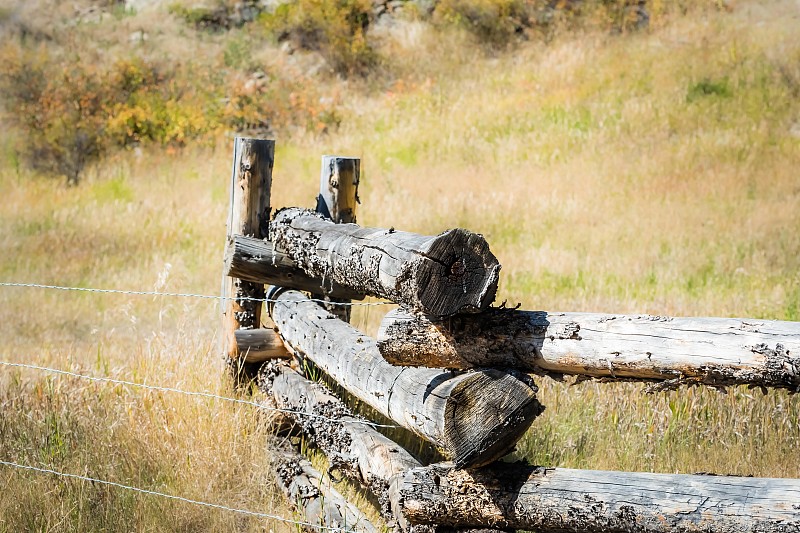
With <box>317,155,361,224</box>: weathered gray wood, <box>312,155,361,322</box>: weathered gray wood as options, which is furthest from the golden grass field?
<box>317,155,361,224</box>: weathered gray wood

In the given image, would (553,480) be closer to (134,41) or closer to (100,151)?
(100,151)

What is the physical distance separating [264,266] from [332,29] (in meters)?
17.0

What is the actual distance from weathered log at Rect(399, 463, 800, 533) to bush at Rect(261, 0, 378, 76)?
18.2 metres

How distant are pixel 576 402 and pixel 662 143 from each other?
9763 mm

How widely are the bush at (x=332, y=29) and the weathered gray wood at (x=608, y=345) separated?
711 inches

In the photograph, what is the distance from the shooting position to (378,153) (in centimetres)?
1512

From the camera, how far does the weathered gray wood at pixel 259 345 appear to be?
211 inches

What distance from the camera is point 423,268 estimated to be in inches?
109

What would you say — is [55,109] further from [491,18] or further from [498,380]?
[498,380]

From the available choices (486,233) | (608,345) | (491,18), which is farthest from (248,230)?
(491,18)

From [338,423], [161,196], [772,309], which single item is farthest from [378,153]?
[338,423]

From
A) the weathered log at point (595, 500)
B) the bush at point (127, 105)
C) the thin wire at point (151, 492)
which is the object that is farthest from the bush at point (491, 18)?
the weathered log at point (595, 500)

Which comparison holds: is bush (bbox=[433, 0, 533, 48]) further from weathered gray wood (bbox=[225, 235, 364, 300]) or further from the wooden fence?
the wooden fence

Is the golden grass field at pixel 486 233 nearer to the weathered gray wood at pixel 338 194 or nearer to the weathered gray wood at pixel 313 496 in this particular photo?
the weathered gray wood at pixel 313 496
